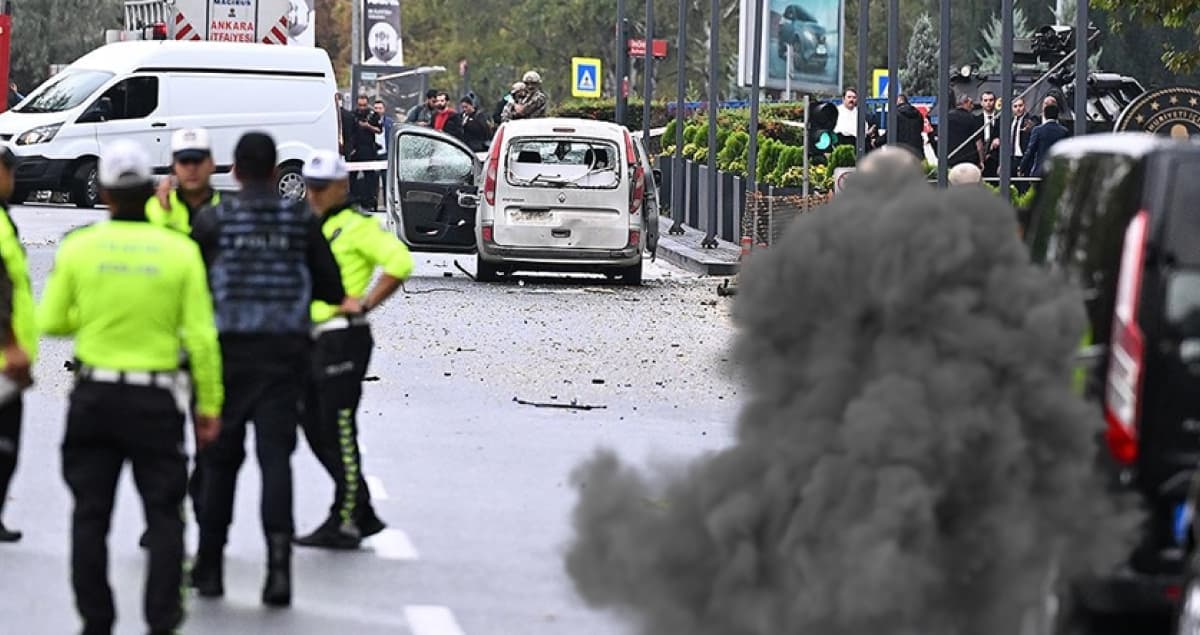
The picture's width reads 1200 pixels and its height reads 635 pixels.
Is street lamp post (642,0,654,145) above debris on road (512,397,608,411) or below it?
above

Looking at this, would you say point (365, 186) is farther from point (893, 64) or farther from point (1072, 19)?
point (1072, 19)

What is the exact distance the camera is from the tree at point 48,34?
8044 centimetres

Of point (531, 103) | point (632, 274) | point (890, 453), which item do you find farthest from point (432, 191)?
point (890, 453)

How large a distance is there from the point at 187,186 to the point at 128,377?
7.68ft

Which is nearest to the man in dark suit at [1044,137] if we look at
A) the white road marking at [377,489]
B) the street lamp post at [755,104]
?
the street lamp post at [755,104]

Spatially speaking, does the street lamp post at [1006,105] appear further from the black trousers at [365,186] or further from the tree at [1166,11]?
the black trousers at [365,186]

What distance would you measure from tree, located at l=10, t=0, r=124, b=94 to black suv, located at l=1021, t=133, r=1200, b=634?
243ft

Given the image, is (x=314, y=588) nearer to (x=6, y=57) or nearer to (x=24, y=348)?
(x=24, y=348)

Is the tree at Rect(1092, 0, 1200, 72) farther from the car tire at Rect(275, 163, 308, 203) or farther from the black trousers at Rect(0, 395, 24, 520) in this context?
the car tire at Rect(275, 163, 308, 203)

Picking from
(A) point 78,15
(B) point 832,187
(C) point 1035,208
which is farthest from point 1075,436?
(A) point 78,15

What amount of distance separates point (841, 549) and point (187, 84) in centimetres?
3276

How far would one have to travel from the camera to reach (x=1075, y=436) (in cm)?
720

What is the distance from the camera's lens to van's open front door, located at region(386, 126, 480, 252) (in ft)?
93.4

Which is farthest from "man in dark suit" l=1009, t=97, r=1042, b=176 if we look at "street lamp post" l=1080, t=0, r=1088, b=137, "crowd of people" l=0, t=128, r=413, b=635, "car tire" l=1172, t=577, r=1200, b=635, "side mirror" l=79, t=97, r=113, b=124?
"car tire" l=1172, t=577, r=1200, b=635
